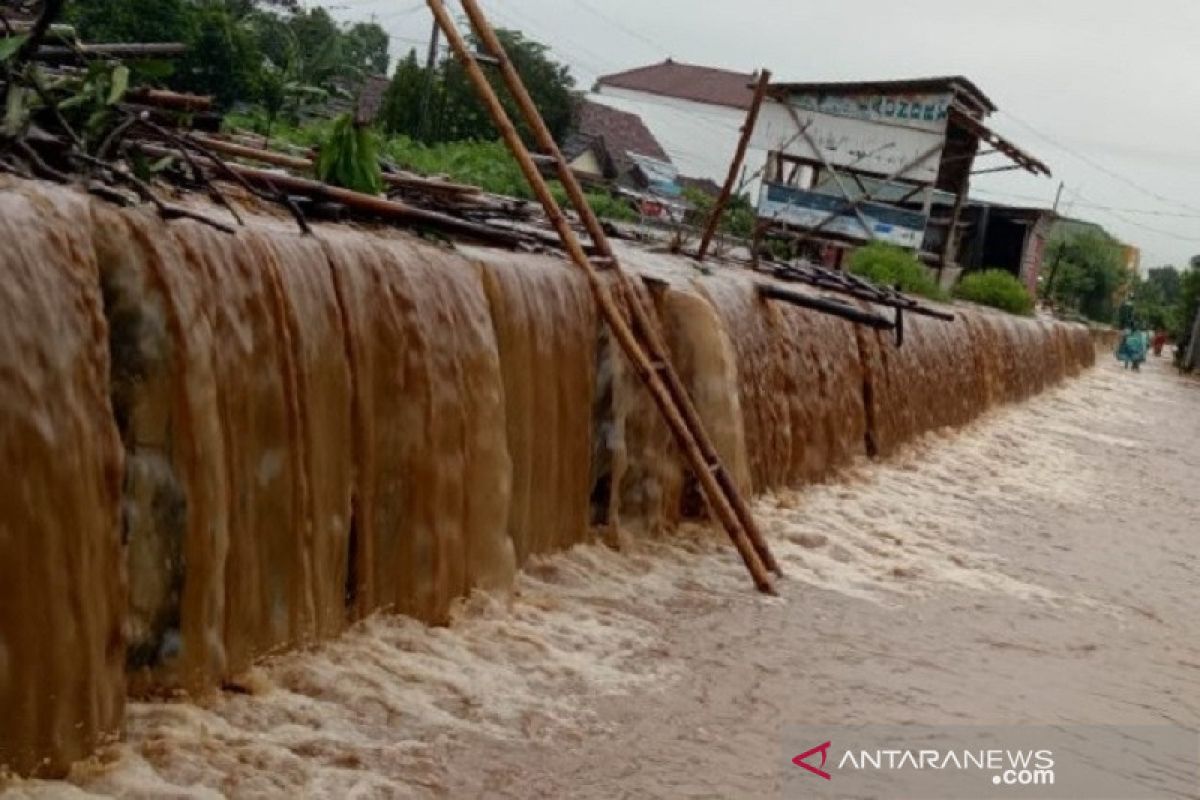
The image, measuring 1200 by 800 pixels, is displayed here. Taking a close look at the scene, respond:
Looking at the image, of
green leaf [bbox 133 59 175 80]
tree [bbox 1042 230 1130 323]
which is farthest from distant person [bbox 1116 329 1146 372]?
green leaf [bbox 133 59 175 80]

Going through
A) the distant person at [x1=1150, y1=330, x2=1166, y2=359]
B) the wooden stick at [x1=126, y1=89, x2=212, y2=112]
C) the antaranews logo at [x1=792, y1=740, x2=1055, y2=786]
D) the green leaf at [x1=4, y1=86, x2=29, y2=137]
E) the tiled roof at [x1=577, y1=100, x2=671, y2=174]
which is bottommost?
the distant person at [x1=1150, y1=330, x2=1166, y2=359]

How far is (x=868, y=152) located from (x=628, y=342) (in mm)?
19842

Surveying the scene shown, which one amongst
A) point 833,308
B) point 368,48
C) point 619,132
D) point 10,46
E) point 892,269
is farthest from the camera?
point 368,48

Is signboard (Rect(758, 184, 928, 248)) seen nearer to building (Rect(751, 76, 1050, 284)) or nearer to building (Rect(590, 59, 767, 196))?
building (Rect(751, 76, 1050, 284))

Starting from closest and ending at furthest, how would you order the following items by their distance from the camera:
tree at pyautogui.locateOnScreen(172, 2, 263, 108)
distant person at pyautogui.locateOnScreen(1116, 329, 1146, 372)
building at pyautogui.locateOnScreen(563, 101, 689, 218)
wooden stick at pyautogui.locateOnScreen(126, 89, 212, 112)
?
wooden stick at pyautogui.locateOnScreen(126, 89, 212, 112) < tree at pyautogui.locateOnScreen(172, 2, 263, 108) < building at pyautogui.locateOnScreen(563, 101, 689, 218) < distant person at pyautogui.locateOnScreen(1116, 329, 1146, 372)

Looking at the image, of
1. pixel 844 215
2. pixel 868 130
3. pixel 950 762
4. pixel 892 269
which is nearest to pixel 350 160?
pixel 950 762

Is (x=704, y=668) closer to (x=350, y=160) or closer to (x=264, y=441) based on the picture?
(x=264, y=441)

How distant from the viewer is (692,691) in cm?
611

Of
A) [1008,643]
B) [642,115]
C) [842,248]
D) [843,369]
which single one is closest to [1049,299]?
[642,115]

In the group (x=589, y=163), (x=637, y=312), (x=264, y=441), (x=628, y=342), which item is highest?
(x=589, y=163)

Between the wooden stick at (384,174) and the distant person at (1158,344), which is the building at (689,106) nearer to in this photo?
the distant person at (1158,344)

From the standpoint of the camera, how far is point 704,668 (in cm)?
646

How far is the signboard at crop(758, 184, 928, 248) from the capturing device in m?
25.8

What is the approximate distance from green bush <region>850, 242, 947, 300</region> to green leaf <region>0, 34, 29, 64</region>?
1783cm
